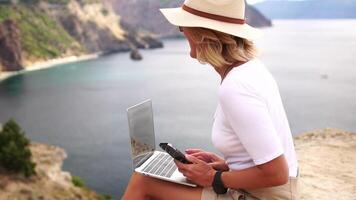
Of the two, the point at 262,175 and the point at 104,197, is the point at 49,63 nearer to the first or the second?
the point at 104,197

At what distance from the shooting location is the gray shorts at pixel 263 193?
3156mm

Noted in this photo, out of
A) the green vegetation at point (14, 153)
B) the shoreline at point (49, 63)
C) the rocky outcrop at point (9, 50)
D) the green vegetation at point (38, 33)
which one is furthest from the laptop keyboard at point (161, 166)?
the green vegetation at point (38, 33)

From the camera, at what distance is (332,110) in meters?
58.0

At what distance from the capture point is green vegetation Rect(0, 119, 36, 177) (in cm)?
3057

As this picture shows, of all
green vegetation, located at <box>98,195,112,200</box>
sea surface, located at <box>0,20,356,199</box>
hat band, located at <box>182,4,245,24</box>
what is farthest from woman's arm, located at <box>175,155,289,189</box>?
sea surface, located at <box>0,20,356,199</box>

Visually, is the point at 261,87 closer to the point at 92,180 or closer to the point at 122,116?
the point at 92,180

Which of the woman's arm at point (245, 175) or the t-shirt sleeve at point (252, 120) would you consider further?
the woman's arm at point (245, 175)

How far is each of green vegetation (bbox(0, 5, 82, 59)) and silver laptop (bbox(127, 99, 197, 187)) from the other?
10951 cm

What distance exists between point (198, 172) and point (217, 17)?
1.01 meters

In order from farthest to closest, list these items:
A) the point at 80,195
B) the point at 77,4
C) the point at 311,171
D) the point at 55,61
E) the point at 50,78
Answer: the point at 77,4, the point at 55,61, the point at 50,78, the point at 80,195, the point at 311,171

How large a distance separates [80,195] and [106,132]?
20037 millimetres

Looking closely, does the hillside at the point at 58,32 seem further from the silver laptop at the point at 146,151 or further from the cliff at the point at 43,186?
the silver laptop at the point at 146,151

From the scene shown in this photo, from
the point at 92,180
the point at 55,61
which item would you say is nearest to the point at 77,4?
the point at 55,61

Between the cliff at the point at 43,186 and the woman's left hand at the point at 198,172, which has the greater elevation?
the woman's left hand at the point at 198,172
